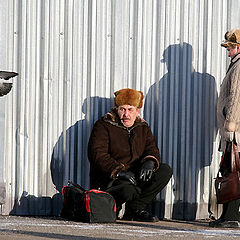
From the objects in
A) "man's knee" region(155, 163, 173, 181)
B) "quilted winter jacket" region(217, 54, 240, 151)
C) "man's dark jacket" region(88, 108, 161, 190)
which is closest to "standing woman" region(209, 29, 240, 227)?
"quilted winter jacket" region(217, 54, 240, 151)

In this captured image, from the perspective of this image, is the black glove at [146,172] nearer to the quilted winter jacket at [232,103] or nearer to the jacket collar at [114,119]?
the jacket collar at [114,119]

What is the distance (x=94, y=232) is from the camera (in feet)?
22.6

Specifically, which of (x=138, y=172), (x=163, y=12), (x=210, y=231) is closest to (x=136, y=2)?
(x=163, y=12)

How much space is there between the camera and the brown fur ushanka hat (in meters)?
8.36

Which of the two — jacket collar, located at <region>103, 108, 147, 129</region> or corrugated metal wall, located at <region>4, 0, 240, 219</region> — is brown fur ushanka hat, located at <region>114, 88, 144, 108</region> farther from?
corrugated metal wall, located at <region>4, 0, 240, 219</region>

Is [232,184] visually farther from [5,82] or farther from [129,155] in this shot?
[5,82]

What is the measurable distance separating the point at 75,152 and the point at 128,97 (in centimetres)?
87

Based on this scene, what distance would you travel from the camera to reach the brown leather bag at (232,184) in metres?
7.66

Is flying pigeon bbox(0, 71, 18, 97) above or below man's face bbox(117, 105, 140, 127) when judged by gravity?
above

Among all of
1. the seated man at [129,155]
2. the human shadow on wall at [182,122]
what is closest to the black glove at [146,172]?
the seated man at [129,155]

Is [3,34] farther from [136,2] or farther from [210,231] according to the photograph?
[210,231]

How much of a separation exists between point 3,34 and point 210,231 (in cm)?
299

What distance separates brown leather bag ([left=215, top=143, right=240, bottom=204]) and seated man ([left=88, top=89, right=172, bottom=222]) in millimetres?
811

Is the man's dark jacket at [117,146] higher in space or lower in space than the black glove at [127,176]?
higher
